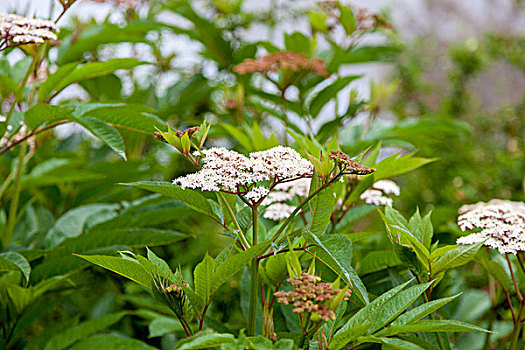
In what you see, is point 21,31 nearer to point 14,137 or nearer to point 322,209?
point 14,137

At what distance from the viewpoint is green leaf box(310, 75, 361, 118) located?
889 mm

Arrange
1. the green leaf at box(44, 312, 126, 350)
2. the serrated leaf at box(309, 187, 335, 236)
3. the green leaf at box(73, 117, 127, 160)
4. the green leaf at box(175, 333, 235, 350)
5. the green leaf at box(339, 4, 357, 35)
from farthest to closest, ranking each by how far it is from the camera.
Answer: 1. the green leaf at box(339, 4, 357, 35)
2. the green leaf at box(44, 312, 126, 350)
3. the green leaf at box(73, 117, 127, 160)
4. the serrated leaf at box(309, 187, 335, 236)
5. the green leaf at box(175, 333, 235, 350)

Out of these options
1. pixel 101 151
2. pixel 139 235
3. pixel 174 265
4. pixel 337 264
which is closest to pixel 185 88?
pixel 101 151

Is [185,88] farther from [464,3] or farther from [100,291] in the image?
[464,3]

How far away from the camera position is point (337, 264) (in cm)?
43

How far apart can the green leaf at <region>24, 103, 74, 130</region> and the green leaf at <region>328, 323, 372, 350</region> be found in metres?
0.41

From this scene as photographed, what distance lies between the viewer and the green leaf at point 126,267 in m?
0.43

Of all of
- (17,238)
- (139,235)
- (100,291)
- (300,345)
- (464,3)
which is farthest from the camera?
(464,3)

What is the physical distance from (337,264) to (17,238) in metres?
0.71

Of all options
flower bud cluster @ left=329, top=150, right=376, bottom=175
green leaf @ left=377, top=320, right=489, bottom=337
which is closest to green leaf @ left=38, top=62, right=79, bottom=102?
flower bud cluster @ left=329, top=150, right=376, bottom=175

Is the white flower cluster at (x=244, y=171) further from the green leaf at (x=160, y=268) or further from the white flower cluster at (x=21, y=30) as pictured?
the white flower cluster at (x=21, y=30)

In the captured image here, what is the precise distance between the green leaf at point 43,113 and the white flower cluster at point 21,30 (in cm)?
8

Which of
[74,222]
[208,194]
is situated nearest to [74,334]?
[74,222]

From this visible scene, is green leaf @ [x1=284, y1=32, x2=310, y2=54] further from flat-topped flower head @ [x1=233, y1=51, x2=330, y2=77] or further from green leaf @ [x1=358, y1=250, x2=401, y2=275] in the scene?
green leaf @ [x1=358, y1=250, x2=401, y2=275]
